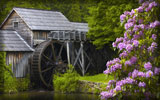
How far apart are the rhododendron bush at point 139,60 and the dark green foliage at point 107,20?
10.3 meters

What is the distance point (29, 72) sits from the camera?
76.4ft

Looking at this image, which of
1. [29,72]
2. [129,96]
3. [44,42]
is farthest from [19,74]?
[129,96]

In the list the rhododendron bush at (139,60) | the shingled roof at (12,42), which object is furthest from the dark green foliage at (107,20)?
the rhododendron bush at (139,60)

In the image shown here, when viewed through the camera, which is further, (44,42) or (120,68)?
(44,42)

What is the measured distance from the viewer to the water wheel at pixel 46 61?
73.8 ft

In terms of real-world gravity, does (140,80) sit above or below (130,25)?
below

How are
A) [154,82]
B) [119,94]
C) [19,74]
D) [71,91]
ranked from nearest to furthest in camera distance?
[154,82] → [119,94] → [71,91] → [19,74]

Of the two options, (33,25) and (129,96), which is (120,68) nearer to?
(129,96)

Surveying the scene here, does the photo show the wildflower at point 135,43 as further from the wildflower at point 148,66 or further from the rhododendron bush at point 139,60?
the wildflower at point 148,66

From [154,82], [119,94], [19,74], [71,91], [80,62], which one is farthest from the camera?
[80,62]

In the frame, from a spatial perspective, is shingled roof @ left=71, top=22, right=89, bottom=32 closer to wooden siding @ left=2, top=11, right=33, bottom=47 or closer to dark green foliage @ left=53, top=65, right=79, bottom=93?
wooden siding @ left=2, top=11, right=33, bottom=47

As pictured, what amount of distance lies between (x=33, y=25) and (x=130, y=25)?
15101 millimetres

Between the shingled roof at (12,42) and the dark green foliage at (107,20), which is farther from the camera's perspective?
the shingled roof at (12,42)

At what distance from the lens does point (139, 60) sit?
359 inches
